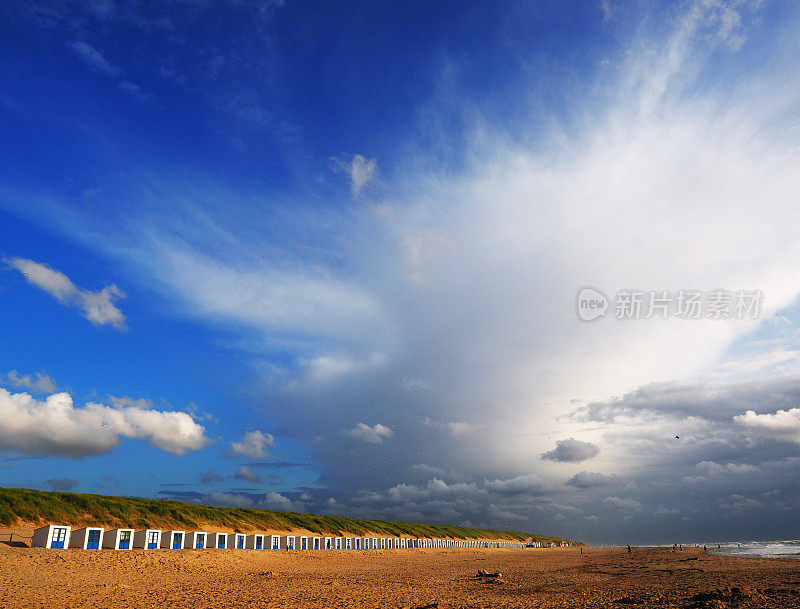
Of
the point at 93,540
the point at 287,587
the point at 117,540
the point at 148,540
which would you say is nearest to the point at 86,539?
the point at 93,540

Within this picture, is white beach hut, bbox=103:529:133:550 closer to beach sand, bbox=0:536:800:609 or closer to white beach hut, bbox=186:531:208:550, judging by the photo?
beach sand, bbox=0:536:800:609

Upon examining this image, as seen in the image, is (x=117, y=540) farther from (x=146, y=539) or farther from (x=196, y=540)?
(x=196, y=540)

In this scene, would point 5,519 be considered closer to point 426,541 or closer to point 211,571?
point 211,571

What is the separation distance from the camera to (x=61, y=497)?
173 feet

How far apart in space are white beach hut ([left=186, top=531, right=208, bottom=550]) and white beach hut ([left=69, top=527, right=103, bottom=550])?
33.1 feet

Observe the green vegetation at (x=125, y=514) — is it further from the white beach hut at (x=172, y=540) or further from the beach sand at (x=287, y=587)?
the beach sand at (x=287, y=587)

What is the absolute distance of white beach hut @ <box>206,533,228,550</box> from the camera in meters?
49.0

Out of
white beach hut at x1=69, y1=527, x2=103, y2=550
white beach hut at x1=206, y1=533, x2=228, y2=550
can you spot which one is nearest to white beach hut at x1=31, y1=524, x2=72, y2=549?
white beach hut at x1=69, y1=527, x2=103, y2=550

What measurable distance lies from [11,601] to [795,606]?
3363cm

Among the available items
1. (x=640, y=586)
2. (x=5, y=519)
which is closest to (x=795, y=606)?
(x=640, y=586)

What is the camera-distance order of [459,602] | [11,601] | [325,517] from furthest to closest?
[325,517], [459,602], [11,601]

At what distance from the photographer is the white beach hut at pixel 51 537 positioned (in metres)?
33.8

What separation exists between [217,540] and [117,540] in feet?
45.5

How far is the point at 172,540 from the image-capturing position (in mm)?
42250
